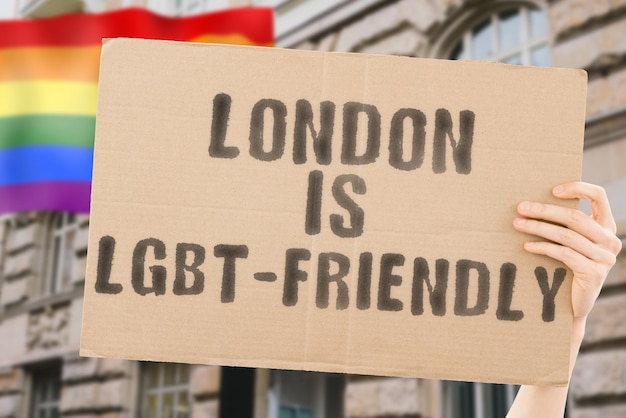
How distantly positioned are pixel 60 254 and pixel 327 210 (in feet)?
→ 33.9

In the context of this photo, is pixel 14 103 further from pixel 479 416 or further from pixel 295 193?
pixel 295 193

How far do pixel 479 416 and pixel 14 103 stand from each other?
11.9 ft

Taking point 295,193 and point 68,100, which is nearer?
point 295,193

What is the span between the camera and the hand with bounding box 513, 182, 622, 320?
149 cm

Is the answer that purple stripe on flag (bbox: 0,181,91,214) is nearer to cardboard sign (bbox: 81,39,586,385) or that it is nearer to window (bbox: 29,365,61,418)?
cardboard sign (bbox: 81,39,586,385)

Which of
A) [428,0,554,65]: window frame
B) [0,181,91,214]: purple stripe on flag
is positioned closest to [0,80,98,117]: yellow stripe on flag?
[0,181,91,214]: purple stripe on flag

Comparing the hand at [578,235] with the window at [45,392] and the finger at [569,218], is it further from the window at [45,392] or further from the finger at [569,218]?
the window at [45,392]

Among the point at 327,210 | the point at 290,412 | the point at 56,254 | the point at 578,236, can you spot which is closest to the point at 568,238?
the point at 578,236

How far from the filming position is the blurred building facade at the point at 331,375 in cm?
506

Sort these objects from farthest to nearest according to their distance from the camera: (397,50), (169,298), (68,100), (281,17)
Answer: (281,17), (397,50), (68,100), (169,298)

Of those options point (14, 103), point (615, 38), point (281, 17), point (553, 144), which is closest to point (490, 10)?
point (615, 38)

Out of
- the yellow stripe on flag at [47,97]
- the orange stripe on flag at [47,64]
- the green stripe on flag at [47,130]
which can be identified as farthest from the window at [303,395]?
the orange stripe on flag at [47,64]

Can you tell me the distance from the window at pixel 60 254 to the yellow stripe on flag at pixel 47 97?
5.98 m

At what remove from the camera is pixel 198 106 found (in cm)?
160
